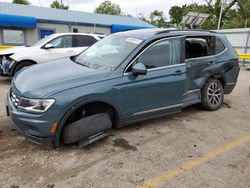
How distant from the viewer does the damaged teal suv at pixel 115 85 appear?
292 cm

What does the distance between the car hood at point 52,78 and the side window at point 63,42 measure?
405 centimetres

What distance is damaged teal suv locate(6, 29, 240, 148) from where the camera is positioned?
9.57ft

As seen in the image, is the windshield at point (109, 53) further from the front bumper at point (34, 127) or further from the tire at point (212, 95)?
the tire at point (212, 95)

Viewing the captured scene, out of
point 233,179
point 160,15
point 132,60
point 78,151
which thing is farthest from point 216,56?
point 160,15

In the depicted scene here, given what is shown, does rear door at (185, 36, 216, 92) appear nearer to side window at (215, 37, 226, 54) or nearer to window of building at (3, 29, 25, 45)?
side window at (215, 37, 226, 54)

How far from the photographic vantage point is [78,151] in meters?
3.19

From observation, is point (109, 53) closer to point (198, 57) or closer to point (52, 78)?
point (52, 78)

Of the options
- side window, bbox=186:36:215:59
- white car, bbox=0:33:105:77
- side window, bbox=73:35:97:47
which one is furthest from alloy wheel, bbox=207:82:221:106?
side window, bbox=73:35:97:47

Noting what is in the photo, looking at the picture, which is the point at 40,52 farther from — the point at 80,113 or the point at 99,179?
the point at 99,179

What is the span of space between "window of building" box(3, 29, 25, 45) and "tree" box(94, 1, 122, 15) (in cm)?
4746

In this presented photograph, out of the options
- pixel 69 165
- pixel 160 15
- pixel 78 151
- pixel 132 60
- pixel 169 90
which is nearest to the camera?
pixel 69 165

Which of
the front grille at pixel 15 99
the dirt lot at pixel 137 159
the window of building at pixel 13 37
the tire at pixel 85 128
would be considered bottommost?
the dirt lot at pixel 137 159

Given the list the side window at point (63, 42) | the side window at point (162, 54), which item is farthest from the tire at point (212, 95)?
the side window at point (63, 42)

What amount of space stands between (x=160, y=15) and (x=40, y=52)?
179 ft
